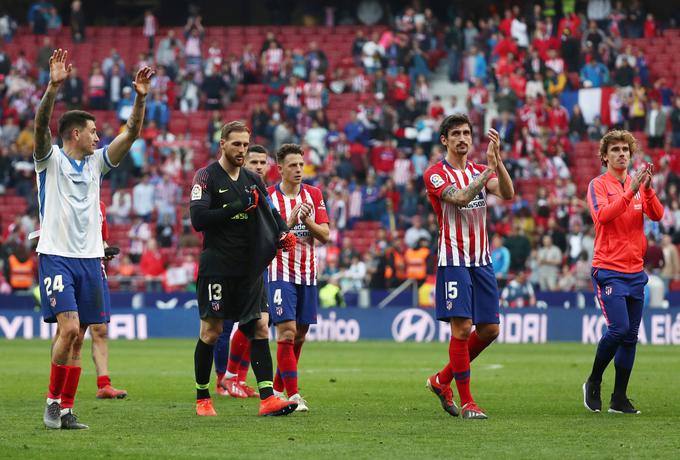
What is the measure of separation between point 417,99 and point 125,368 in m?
17.9

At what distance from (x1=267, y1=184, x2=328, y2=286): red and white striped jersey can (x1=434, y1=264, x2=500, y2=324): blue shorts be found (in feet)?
5.15

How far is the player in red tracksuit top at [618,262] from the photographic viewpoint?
1157 cm

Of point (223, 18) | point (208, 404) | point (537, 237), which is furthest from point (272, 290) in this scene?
point (223, 18)

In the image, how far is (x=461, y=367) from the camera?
11320mm

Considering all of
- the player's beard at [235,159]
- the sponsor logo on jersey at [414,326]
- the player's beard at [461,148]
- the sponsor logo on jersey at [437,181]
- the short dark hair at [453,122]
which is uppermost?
the short dark hair at [453,122]

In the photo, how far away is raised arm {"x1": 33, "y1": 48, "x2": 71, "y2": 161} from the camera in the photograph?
9.81 metres

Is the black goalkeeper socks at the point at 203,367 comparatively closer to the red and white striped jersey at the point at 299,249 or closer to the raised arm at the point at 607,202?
the red and white striped jersey at the point at 299,249

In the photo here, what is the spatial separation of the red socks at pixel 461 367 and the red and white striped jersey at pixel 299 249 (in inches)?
70.9

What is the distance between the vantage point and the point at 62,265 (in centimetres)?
1027

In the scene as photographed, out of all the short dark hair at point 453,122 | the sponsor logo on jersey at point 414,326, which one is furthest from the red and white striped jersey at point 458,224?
the sponsor logo on jersey at point 414,326

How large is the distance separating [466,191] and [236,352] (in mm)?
3737

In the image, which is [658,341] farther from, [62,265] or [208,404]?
[62,265]

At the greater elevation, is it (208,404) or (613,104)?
(613,104)

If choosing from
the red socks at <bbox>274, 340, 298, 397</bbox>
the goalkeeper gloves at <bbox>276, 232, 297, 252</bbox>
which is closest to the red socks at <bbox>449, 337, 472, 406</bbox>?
the red socks at <bbox>274, 340, 298, 397</bbox>
